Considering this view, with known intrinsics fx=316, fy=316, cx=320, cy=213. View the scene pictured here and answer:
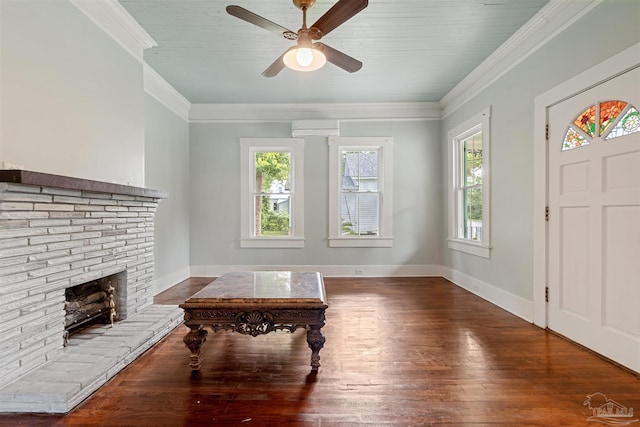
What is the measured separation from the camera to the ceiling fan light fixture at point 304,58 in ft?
7.17

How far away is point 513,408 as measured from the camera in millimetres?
1688

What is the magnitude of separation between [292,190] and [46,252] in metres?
3.41

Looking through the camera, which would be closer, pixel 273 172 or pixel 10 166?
pixel 10 166

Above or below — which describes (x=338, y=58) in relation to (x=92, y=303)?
above

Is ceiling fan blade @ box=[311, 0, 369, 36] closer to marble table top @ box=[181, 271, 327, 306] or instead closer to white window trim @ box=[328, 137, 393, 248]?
marble table top @ box=[181, 271, 327, 306]

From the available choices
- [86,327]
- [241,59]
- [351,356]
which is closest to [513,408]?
[351,356]

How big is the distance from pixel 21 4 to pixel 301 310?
2484 millimetres

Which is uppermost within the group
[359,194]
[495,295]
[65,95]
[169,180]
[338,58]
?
[338,58]

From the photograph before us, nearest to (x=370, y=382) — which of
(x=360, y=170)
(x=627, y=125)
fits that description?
(x=627, y=125)

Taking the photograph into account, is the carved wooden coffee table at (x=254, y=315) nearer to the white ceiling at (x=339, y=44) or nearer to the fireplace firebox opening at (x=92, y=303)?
the fireplace firebox opening at (x=92, y=303)

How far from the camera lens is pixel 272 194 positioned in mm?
5109

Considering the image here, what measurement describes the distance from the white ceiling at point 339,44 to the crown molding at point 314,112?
321 millimetres

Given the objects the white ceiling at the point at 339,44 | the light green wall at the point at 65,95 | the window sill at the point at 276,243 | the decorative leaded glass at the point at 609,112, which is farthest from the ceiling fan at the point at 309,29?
the window sill at the point at 276,243

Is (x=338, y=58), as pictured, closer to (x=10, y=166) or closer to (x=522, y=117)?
(x=522, y=117)
